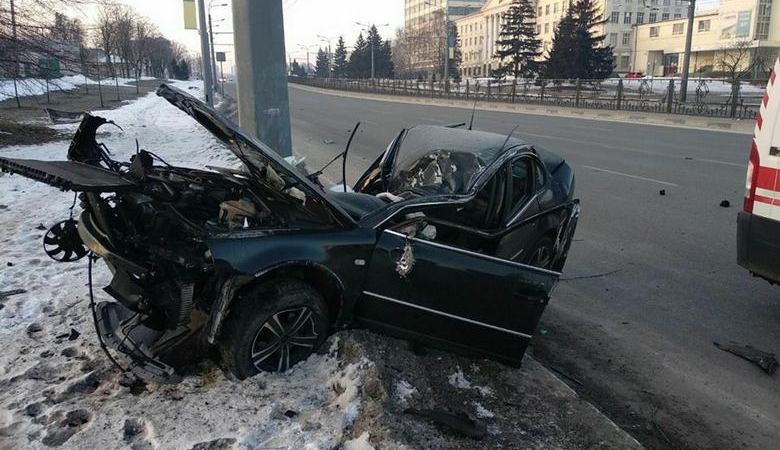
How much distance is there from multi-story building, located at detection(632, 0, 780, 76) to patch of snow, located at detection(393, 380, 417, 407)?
73303 millimetres

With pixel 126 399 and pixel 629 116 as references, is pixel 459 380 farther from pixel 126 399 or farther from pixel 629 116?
pixel 629 116

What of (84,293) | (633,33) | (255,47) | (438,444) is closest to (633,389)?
(438,444)

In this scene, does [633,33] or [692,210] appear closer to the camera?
[692,210]

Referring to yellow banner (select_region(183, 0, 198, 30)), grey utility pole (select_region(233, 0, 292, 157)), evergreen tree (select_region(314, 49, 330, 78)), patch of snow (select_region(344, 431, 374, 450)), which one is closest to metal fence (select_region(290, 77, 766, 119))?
yellow banner (select_region(183, 0, 198, 30))

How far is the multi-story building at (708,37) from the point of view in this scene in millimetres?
76812

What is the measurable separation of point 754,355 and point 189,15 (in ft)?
66.4

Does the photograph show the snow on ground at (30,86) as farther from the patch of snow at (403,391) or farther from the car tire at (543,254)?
the patch of snow at (403,391)

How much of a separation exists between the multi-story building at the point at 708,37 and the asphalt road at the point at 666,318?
67015 millimetres

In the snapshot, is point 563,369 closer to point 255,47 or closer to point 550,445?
point 550,445

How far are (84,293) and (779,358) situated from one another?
5.49 meters

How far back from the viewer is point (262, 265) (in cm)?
332

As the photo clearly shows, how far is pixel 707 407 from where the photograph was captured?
12.3 ft

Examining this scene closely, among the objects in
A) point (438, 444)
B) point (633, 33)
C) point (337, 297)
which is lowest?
point (438, 444)

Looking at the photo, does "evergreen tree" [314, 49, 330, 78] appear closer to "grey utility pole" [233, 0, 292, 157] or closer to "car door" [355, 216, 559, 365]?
"grey utility pole" [233, 0, 292, 157]
